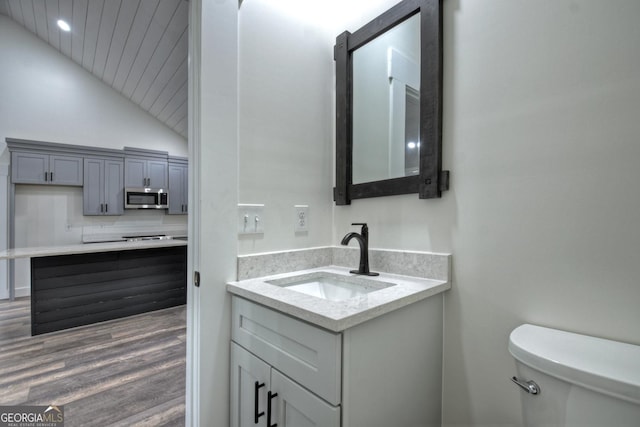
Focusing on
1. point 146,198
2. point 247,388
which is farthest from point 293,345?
point 146,198

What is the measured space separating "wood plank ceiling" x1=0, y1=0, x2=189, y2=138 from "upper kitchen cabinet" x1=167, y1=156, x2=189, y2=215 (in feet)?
2.74

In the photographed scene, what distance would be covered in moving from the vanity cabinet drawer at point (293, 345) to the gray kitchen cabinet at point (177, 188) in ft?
16.7

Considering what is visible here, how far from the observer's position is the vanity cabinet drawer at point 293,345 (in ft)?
2.51

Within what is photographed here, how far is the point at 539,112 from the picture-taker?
0.94 metres

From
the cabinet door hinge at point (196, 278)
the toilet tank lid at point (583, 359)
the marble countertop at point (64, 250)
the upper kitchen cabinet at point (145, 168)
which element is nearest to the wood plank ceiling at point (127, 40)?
the upper kitchen cabinet at point (145, 168)

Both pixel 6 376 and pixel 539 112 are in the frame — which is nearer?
pixel 539 112

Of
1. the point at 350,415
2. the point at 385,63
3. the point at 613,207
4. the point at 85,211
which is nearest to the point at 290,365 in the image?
the point at 350,415

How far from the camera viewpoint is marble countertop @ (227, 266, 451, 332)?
2.53 ft

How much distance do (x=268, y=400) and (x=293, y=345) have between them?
23 cm

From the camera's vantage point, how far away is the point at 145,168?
5180 millimetres

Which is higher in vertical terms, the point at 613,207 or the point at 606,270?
the point at 613,207

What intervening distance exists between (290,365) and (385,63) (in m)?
1.43

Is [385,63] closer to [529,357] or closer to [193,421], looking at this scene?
[529,357]

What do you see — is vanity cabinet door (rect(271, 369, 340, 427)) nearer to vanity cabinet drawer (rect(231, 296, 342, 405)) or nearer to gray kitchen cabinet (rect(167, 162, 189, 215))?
vanity cabinet drawer (rect(231, 296, 342, 405))
